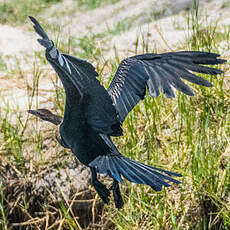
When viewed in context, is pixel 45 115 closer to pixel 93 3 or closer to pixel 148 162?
pixel 148 162

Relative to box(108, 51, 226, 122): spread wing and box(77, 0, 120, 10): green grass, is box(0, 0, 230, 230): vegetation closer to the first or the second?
box(108, 51, 226, 122): spread wing

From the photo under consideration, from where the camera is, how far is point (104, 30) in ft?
14.3

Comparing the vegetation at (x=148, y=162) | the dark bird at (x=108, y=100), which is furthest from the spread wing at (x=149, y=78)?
the vegetation at (x=148, y=162)

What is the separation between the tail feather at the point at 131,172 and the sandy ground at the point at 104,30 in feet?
3.56

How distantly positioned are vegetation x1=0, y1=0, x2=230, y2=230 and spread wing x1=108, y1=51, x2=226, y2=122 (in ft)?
2.39

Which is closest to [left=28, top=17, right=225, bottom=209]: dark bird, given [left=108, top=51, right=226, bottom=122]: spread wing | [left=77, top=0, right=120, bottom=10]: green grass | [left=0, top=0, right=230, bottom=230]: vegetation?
[left=108, top=51, right=226, bottom=122]: spread wing

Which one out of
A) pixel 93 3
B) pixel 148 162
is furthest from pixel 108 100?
pixel 93 3

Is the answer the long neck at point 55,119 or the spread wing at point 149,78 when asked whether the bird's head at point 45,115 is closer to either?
the long neck at point 55,119

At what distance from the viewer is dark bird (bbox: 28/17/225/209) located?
967 millimetres

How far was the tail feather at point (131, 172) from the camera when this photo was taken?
0.95 metres

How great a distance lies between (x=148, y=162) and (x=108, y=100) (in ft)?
3.01

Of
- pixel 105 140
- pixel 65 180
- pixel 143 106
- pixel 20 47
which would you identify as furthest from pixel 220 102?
pixel 20 47

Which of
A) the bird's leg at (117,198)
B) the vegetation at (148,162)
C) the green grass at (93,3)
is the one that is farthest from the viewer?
the green grass at (93,3)

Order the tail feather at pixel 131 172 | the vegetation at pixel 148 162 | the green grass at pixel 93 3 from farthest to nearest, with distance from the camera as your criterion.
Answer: the green grass at pixel 93 3
the vegetation at pixel 148 162
the tail feather at pixel 131 172
